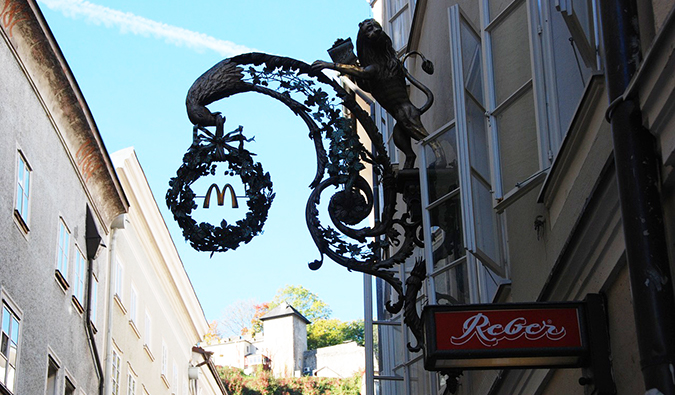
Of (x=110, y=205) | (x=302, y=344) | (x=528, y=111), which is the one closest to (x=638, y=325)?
(x=528, y=111)

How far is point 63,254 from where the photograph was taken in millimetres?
20422

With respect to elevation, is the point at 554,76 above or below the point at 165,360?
below

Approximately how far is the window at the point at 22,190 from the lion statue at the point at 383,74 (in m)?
10.5

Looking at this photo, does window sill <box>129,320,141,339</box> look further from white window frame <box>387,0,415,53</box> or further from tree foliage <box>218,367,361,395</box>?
tree foliage <box>218,367,361,395</box>

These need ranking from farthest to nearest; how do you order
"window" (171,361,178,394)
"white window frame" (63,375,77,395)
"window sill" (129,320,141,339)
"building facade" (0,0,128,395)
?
"window" (171,361,178,394), "window sill" (129,320,141,339), "white window frame" (63,375,77,395), "building facade" (0,0,128,395)

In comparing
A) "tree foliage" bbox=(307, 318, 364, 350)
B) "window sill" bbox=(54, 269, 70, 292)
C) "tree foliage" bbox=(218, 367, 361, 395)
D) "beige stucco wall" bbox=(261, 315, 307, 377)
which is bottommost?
"window sill" bbox=(54, 269, 70, 292)

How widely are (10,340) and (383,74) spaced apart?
10444 mm

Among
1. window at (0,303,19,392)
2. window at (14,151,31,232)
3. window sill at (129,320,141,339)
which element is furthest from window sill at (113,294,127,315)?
window at (0,303,19,392)

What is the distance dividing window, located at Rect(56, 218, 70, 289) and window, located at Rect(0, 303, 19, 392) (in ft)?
9.88

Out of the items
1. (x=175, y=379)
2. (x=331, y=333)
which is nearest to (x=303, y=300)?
(x=331, y=333)

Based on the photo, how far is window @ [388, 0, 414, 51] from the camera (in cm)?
1511

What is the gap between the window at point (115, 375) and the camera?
77.6 ft

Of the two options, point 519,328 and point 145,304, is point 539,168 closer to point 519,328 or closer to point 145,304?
point 519,328

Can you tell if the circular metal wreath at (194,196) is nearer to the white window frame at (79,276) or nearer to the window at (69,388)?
the window at (69,388)
